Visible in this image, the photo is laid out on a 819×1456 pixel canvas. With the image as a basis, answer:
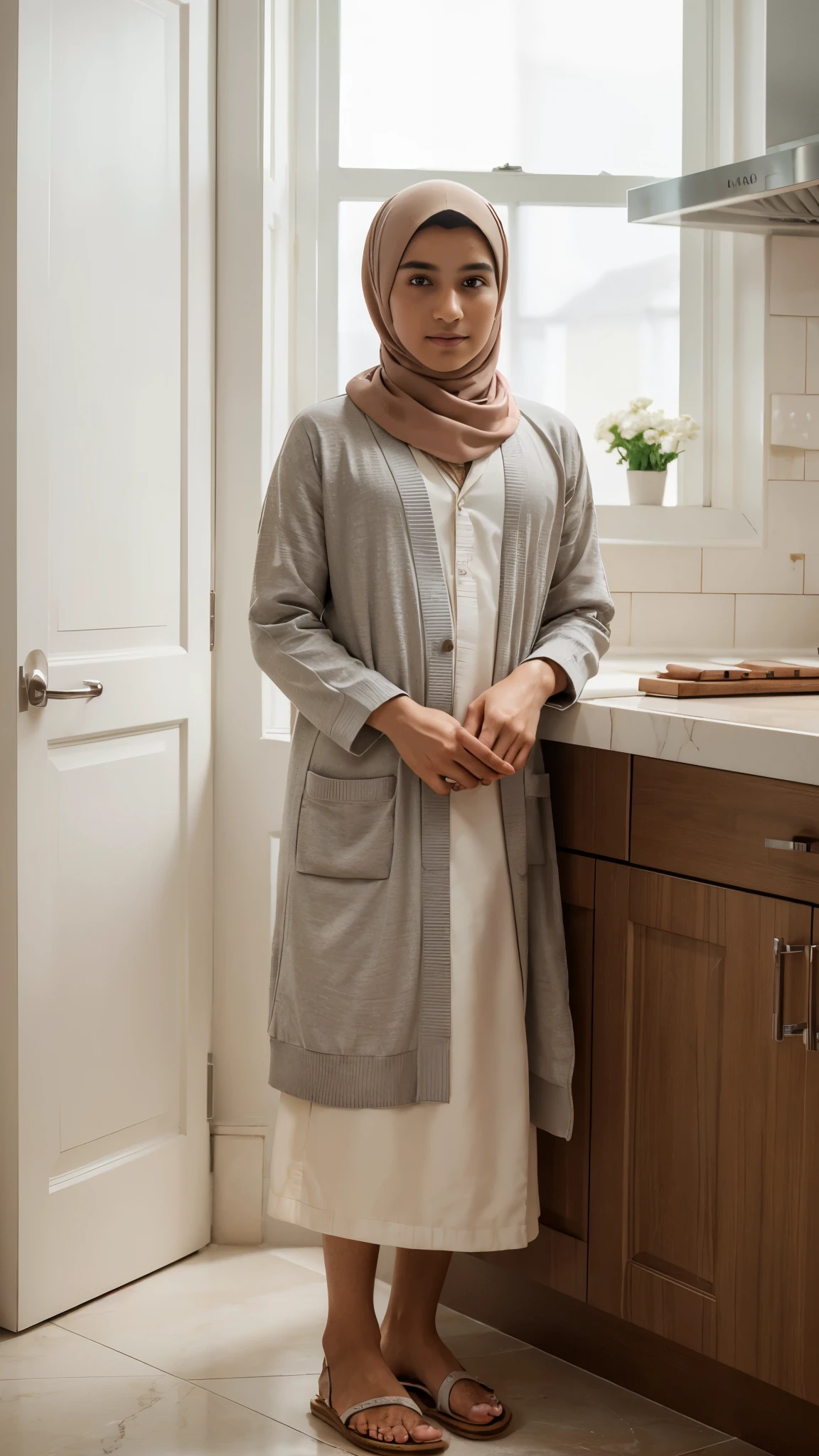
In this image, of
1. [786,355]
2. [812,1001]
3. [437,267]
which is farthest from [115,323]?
[812,1001]

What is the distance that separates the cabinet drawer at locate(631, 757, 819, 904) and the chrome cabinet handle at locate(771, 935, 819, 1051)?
0.06 meters

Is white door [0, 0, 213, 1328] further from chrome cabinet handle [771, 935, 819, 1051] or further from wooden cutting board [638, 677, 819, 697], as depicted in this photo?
chrome cabinet handle [771, 935, 819, 1051]

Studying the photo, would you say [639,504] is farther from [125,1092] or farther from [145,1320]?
[145,1320]

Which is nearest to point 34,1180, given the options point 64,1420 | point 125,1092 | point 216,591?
point 125,1092

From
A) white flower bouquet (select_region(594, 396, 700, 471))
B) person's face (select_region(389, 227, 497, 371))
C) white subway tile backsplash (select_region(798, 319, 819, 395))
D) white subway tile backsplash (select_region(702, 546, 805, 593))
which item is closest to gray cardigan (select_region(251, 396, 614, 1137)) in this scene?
person's face (select_region(389, 227, 497, 371))

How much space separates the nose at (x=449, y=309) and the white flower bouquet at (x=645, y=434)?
2.49ft

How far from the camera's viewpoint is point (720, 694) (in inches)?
68.6

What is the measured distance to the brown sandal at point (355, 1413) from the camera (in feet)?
5.48

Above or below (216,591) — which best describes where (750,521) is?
above

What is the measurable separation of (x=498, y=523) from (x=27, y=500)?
2.21 feet

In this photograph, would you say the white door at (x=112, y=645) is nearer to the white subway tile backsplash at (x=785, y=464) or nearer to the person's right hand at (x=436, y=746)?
the person's right hand at (x=436, y=746)

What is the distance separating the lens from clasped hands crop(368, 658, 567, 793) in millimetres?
1562

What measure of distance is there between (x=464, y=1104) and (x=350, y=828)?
363 millimetres

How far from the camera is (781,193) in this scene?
2.02 meters
